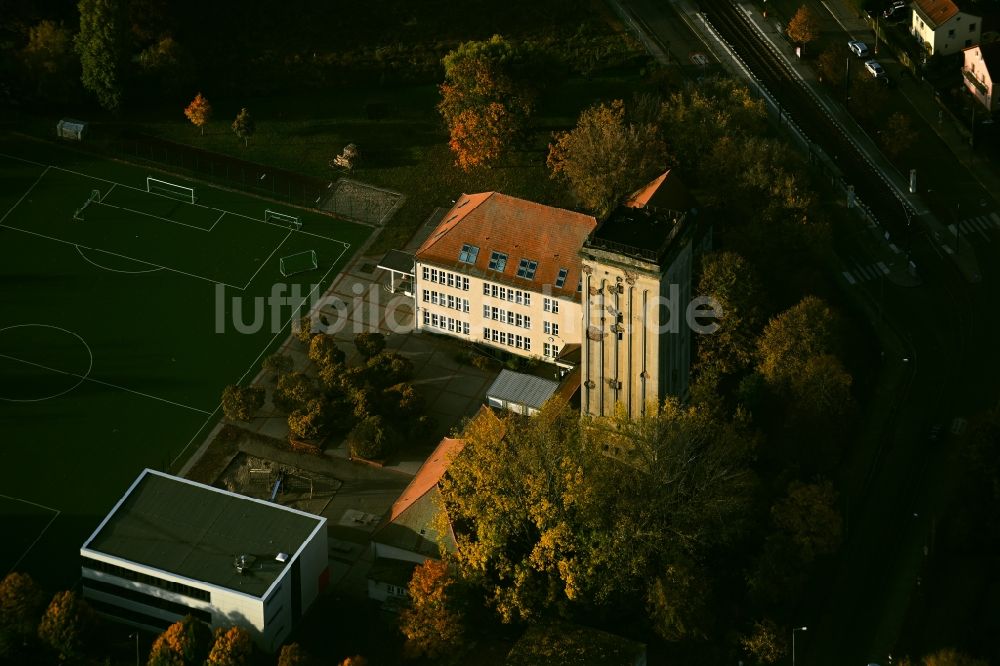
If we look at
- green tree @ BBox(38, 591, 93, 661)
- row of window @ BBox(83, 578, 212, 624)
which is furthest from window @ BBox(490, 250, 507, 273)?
green tree @ BBox(38, 591, 93, 661)

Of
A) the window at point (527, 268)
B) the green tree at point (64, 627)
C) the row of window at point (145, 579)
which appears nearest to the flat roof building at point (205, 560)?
the row of window at point (145, 579)

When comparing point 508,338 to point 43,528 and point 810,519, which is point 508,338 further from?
point 43,528

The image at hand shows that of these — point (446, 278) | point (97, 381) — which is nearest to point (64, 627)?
point (97, 381)

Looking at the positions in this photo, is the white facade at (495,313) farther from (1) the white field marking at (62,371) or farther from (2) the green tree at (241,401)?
(1) the white field marking at (62,371)

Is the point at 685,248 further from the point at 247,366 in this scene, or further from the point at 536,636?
the point at 247,366

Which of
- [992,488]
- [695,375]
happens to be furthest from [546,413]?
[992,488]

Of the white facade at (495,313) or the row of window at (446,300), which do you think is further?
the row of window at (446,300)
